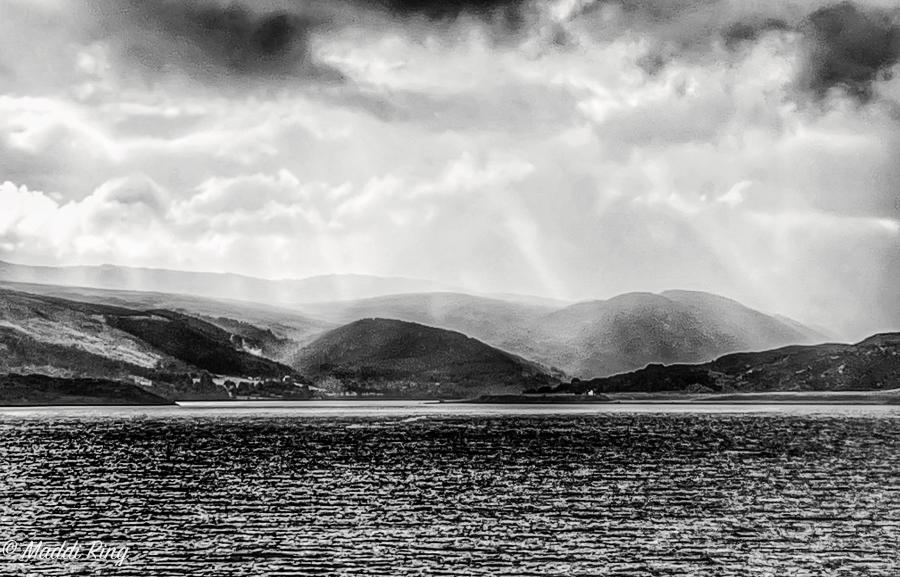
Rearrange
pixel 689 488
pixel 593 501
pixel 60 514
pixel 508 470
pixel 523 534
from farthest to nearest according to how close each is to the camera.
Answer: pixel 508 470, pixel 689 488, pixel 593 501, pixel 60 514, pixel 523 534

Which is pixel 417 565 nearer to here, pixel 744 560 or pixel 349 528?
pixel 349 528

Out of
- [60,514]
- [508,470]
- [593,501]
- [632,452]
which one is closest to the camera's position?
[60,514]

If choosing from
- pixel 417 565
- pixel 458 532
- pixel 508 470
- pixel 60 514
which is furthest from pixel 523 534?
pixel 508 470

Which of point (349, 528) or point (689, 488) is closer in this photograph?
point (349, 528)

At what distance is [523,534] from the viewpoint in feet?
237

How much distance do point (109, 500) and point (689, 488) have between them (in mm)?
55663

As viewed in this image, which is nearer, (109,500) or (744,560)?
(744,560)

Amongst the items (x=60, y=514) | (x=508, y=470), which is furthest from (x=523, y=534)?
(x=508, y=470)

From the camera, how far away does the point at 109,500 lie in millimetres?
91000

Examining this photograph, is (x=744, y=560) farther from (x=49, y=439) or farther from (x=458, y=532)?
(x=49, y=439)

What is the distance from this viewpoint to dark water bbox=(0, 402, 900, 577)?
62.5 m

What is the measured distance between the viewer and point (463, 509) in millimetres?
84750

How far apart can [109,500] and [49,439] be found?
A: 9224 cm

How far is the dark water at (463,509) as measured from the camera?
6250 centimetres
